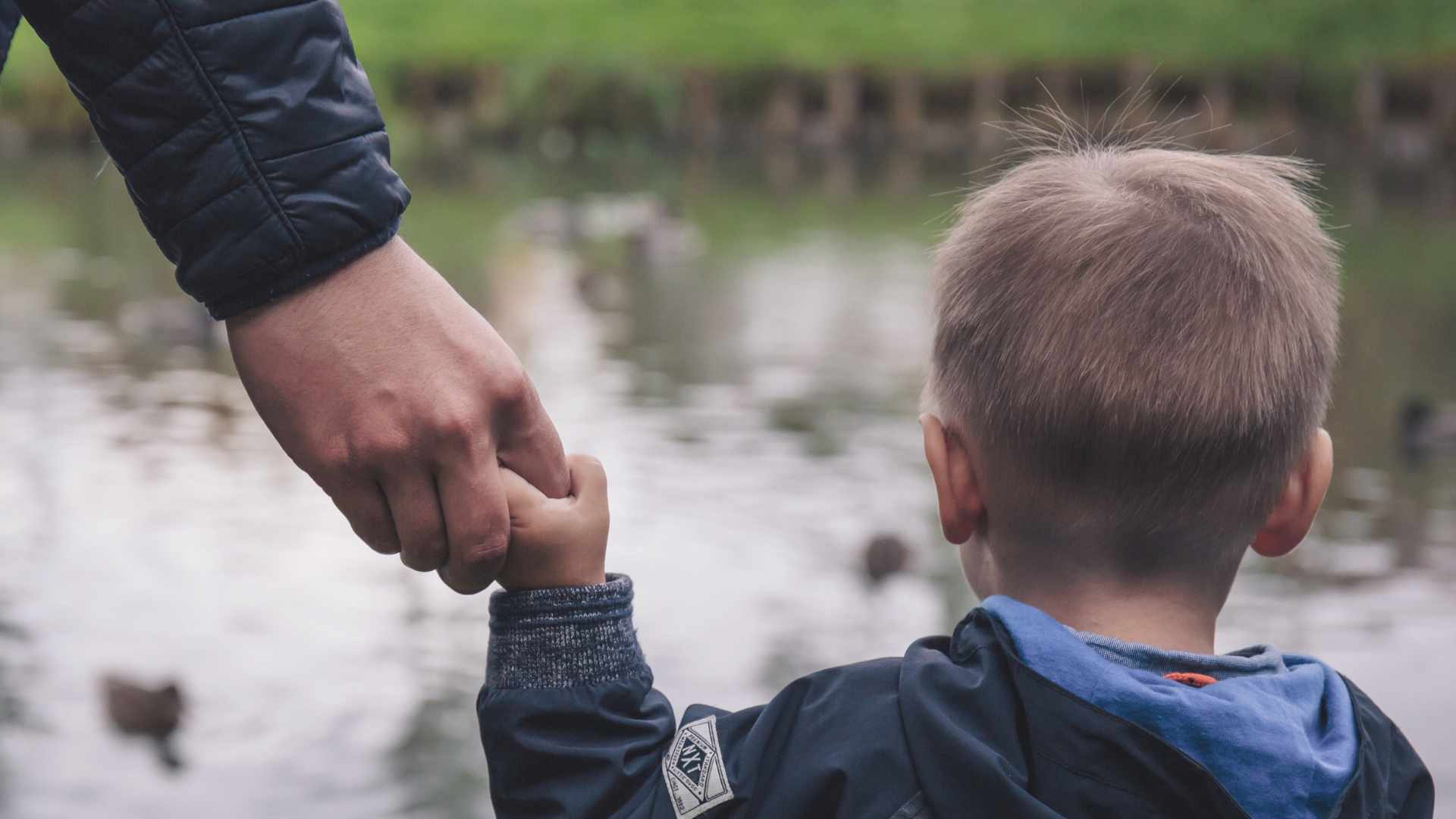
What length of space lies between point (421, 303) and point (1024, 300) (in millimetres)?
636

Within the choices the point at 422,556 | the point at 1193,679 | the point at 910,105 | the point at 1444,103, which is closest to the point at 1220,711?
the point at 1193,679

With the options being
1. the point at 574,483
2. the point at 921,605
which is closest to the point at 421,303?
the point at 574,483

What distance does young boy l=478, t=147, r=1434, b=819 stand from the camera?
1499 millimetres

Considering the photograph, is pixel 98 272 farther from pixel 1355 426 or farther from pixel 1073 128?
pixel 1073 128

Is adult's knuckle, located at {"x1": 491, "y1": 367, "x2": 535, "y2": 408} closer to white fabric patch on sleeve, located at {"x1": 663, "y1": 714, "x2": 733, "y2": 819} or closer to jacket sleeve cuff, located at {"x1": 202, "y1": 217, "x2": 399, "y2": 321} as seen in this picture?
jacket sleeve cuff, located at {"x1": 202, "y1": 217, "x2": 399, "y2": 321}

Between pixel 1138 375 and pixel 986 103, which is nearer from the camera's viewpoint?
pixel 1138 375

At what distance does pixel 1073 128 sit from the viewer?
2041 mm

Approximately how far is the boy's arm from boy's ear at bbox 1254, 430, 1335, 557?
437mm

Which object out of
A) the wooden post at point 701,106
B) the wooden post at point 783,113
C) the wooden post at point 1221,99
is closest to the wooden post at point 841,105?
the wooden post at point 783,113

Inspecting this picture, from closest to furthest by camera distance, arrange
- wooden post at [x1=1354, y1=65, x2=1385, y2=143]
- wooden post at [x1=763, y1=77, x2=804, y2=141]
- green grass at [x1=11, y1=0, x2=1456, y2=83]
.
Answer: wooden post at [x1=1354, y1=65, x2=1385, y2=143] → wooden post at [x1=763, y1=77, x2=804, y2=141] → green grass at [x1=11, y1=0, x2=1456, y2=83]

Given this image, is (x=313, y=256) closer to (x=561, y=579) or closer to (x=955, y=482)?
(x=561, y=579)

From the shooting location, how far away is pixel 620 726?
1.68 meters

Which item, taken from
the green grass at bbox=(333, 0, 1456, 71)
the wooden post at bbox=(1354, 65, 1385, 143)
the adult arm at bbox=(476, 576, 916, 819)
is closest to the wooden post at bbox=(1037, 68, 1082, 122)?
the green grass at bbox=(333, 0, 1456, 71)

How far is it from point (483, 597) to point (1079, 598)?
3921 mm
